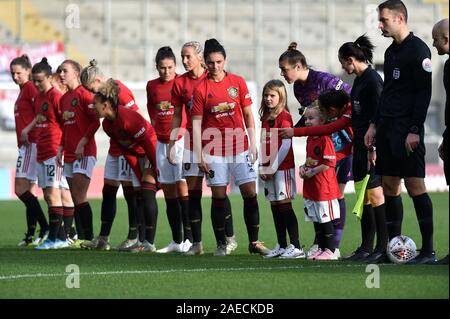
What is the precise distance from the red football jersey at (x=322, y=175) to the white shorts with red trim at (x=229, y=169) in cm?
69

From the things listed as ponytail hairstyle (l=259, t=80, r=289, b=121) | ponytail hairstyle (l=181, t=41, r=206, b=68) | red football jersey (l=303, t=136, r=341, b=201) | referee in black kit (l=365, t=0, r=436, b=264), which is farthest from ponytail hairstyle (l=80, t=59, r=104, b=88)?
referee in black kit (l=365, t=0, r=436, b=264)

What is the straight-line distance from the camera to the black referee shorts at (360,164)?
968cm

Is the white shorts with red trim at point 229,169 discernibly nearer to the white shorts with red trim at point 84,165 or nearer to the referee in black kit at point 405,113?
the referee in black kit at point 405,113

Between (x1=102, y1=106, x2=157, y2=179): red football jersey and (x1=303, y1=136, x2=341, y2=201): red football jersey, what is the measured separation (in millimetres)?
1928

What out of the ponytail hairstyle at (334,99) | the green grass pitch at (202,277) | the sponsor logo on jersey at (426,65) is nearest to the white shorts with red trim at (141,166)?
the green grass pitch at (202,277)

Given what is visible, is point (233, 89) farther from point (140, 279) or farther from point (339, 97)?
point (140, 279)

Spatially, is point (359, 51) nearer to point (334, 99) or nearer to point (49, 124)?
point (334, 99)

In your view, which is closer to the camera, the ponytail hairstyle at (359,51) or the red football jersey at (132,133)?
the ponytail hairstyle at (359,51)

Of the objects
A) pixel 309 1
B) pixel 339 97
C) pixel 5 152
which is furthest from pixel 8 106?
pixel 339 97

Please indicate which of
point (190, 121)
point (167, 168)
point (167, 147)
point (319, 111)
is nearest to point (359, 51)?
point (319, 111)

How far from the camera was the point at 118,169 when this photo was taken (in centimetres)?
1187

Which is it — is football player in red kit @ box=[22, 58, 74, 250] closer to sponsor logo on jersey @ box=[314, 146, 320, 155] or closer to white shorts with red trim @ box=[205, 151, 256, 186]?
white shorts with red trim @ box=[205, 151, 256, 186]

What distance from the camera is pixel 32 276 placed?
8.59m

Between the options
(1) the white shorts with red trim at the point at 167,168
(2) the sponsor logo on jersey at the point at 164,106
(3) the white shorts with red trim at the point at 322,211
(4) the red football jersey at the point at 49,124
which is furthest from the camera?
(4) the red football jersey at the point at 49,124
